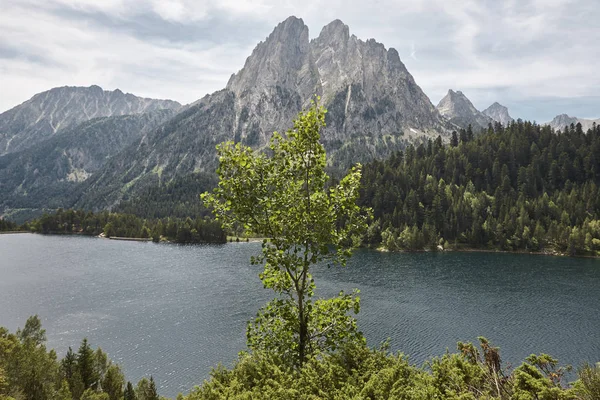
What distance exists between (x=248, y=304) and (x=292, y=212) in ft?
281

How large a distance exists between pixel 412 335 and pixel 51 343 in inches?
2868

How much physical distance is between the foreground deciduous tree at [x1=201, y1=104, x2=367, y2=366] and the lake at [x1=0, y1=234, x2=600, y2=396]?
48.2 metres

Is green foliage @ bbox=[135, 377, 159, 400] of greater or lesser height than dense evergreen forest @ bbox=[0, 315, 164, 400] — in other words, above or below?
below

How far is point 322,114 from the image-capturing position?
17.9m

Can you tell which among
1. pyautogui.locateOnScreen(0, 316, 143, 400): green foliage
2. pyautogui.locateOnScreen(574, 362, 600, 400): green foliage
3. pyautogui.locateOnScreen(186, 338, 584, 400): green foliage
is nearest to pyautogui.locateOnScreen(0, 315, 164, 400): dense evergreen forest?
pyautogui.locateOnScreen(0, 316, 143, 400): green foliage

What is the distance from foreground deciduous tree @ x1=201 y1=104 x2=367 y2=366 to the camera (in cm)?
1789

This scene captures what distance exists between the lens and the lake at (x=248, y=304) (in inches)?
2768

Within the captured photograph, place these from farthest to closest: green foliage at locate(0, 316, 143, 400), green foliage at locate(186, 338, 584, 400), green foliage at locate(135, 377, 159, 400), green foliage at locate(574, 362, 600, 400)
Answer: green foliage at locate(135, 377, 159, 400) < green foliage at locate(0, 316, 143, 400) < green foliage at locate(186, 338, 584, 400) < green foliage at locate(574, 362, 600, 400)

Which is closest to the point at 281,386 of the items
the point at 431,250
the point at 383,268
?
the point at 383,268

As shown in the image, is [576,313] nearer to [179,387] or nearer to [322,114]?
[179,387]

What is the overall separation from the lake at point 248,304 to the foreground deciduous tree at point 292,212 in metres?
48.2

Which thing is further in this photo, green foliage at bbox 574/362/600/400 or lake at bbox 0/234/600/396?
lake at bbox 0/234/600/396

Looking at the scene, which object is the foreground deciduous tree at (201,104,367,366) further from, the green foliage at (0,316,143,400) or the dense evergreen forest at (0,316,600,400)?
the green foliage at (0,316,143,400)

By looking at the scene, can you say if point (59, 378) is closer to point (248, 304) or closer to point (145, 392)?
point (145, 392)
